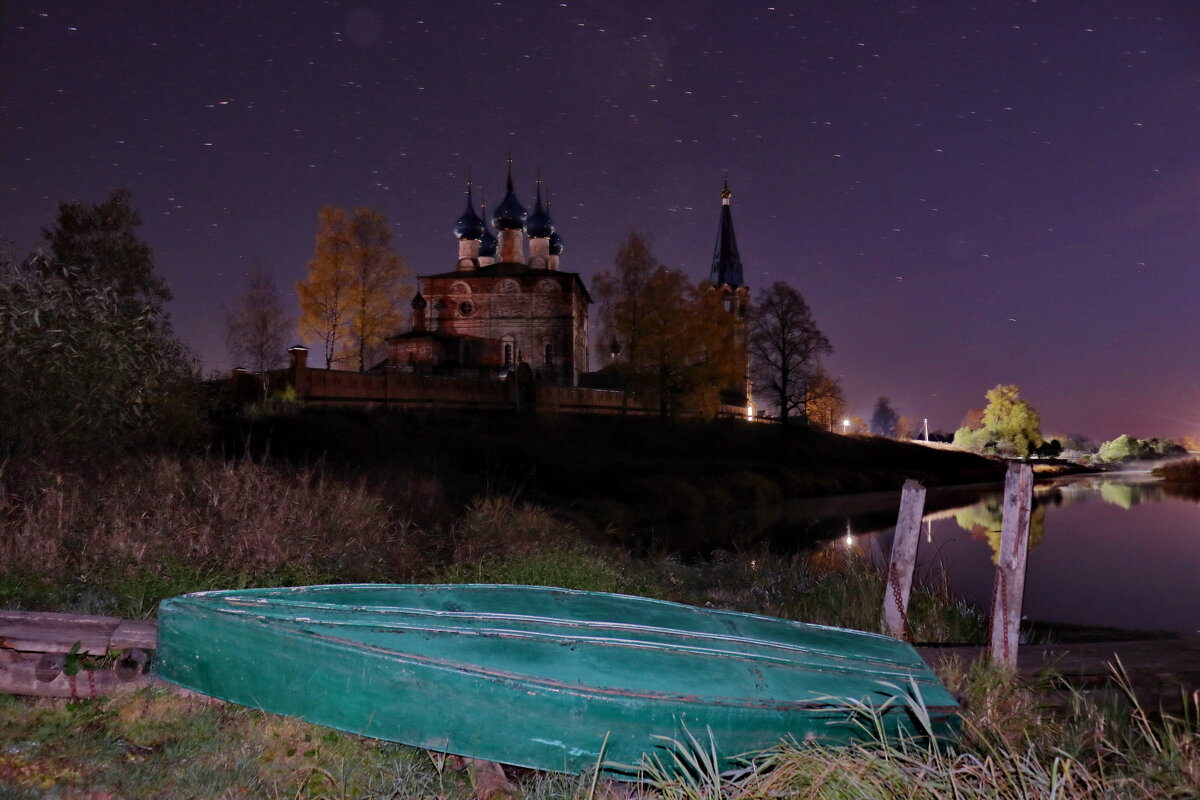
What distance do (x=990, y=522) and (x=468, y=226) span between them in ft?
134

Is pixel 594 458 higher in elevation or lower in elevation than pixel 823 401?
lower

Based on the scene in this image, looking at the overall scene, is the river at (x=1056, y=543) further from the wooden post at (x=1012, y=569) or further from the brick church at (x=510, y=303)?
the brick church at (x=510, y=303)

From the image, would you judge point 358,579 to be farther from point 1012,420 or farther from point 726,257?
point 1012,420

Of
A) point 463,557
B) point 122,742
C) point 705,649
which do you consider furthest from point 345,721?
point 463,557

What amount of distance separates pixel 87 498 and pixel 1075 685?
30.2 feet

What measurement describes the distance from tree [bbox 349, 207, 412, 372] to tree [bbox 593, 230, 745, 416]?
10336 millimetres

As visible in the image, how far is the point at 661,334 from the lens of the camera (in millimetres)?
31953

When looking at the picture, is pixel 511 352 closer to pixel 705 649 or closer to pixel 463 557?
pixel 463 557

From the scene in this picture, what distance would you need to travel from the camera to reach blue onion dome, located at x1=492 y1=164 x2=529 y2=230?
174 ft

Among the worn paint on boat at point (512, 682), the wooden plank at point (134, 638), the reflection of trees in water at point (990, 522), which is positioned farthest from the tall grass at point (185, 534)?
the reflection of trees in water at point (990, 522)

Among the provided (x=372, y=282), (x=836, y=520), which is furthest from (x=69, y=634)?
(x=372, y=282)

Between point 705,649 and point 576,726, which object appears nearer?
point 576,726

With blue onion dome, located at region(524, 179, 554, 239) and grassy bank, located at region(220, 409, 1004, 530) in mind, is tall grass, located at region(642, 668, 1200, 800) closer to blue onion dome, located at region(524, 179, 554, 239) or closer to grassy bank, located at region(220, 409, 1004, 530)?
grassy bank, located at region(220, 409, 1004, 530)

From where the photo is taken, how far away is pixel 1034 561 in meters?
17.4
